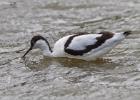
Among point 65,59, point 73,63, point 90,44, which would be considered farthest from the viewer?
point 65,59

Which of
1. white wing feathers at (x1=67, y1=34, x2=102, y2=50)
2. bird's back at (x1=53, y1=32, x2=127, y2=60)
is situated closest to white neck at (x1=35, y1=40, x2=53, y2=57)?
bird's back at (x1=53, y1=32, x2=127, y2=60)

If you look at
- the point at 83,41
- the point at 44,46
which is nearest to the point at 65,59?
the point at 44,46

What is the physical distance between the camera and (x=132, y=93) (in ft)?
29.8

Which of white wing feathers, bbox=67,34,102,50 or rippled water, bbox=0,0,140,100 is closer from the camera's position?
rippled water, bbox=0,0,140,100

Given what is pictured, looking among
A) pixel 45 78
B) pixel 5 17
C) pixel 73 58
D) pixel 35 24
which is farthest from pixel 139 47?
pixel 5 17

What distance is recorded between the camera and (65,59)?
1123 cm

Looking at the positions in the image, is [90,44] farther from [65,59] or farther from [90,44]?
[65,59]

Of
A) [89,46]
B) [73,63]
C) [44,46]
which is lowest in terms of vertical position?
[73,63]

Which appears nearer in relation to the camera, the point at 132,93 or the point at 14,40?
the point at 132,93

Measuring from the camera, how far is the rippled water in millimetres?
9422

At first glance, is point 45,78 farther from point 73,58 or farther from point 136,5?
point 136,5

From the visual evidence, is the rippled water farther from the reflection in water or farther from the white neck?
the white neck

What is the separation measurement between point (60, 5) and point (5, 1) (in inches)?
58.6

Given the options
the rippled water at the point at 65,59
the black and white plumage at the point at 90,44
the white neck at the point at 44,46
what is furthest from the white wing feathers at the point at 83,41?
the white neck at the point at 44,46
